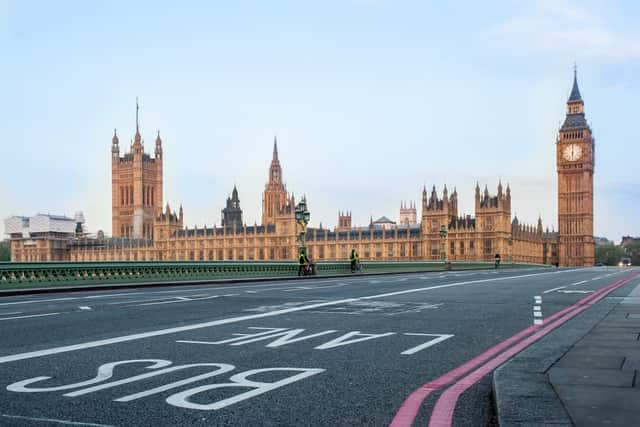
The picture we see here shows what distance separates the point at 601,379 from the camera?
5359 millimetres

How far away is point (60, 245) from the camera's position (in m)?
162

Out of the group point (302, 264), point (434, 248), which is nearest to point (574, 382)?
point (302, 264)

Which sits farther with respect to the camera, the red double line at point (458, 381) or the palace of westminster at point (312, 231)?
the palace of westminster at point (312, 231)

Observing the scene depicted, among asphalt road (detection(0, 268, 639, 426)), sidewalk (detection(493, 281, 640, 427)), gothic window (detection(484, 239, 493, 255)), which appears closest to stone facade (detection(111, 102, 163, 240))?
gothic window (detection(484, 239, 493, 255))

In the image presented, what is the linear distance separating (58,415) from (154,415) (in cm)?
64

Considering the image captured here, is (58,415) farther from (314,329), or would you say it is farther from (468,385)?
(314,329)

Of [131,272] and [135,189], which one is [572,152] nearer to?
[135,189]

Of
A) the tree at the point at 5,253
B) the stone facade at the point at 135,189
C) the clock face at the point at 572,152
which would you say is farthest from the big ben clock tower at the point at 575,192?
the tree at the point at 5,253

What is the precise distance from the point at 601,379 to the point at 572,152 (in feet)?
499

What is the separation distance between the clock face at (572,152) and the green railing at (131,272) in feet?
387

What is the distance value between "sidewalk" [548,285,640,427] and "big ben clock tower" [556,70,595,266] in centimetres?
14180

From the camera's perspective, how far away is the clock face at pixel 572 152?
147 meters

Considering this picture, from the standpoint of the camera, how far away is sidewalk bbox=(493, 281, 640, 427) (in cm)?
414

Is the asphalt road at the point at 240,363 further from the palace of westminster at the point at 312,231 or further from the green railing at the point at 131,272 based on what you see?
the palace of westminster at the point at 312,231
